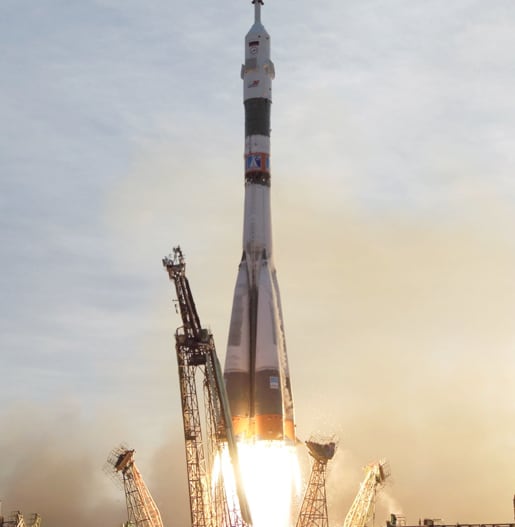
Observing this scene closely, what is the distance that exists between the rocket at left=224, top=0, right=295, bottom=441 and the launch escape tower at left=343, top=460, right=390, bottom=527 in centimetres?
1699

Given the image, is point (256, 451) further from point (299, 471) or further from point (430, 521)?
point (430, 521)

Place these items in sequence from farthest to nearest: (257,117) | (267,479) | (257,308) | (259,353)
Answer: (257,117)
(257,308)
(259,353)
(267,479)

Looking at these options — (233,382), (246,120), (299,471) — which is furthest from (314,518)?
(246,120)

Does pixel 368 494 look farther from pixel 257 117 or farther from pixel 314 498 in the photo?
pixel 257 117

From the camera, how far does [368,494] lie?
134 m

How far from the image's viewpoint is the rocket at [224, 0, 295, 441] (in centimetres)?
11881

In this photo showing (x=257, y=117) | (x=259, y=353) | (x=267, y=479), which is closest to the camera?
(x=267, y=479)

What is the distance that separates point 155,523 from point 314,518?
19.4 m

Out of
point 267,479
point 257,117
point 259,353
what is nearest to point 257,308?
point 259,353

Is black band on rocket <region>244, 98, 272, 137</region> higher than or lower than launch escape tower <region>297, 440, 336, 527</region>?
higher

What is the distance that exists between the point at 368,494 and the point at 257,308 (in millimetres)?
28141

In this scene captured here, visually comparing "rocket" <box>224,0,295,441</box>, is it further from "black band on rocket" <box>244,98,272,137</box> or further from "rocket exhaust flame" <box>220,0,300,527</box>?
"rocket exhaust flame" <box>220,0,300,527</box>

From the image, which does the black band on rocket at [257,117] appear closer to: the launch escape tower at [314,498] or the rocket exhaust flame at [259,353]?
the rocket exhaust flame at [259,353]

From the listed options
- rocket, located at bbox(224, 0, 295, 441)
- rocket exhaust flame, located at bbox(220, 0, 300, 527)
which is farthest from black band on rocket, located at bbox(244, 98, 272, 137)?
rocket exhaust flame, located at bbox(220, 0, 300, 527)
